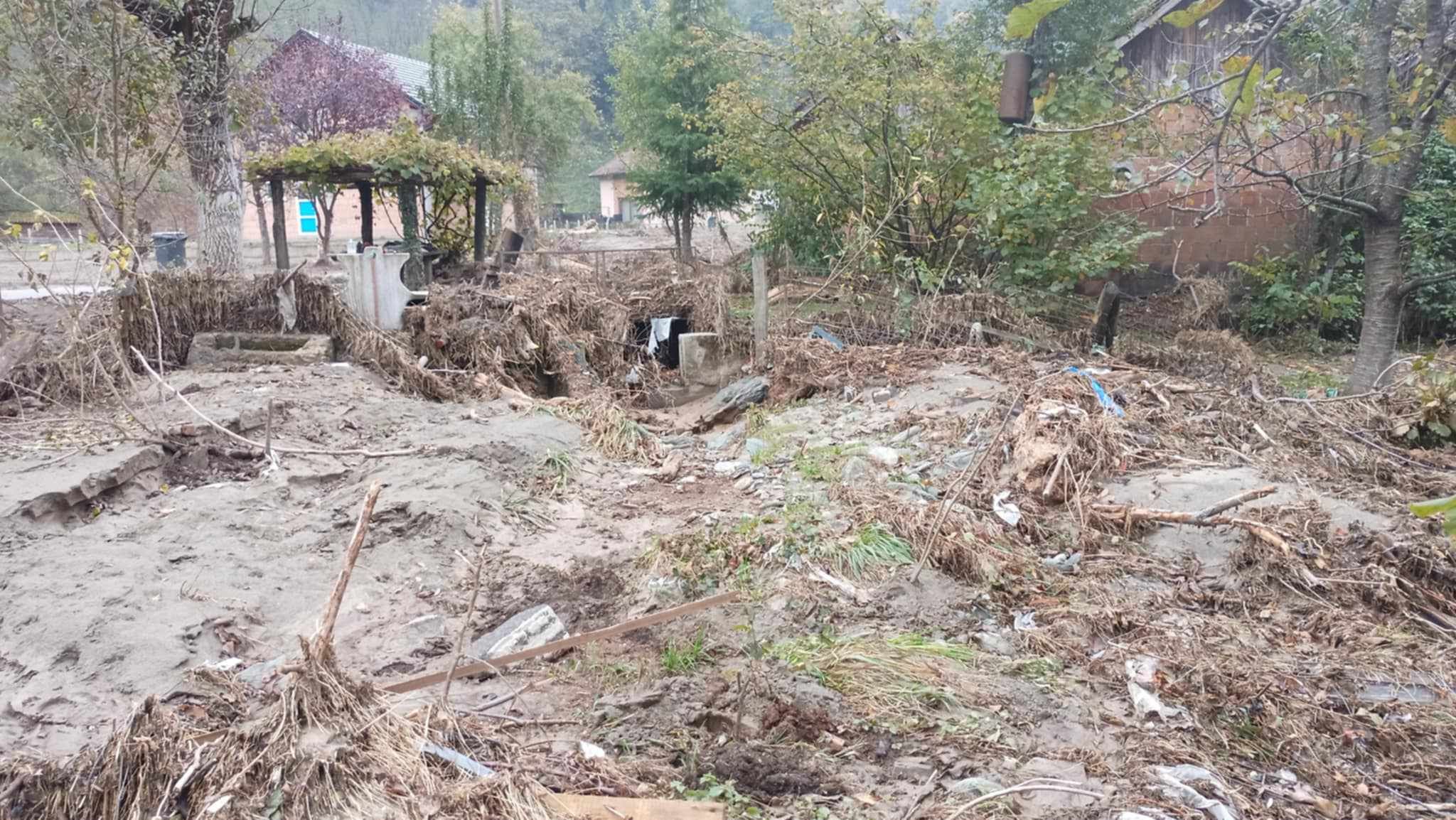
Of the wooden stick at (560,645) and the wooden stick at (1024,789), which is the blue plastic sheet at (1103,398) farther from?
the wooden stick at (1024,789)

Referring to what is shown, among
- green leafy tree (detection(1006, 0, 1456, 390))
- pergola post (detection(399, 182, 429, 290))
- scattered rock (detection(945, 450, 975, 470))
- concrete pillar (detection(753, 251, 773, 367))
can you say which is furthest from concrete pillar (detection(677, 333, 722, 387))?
green leafy tree (detection(1006, 0, 1456, 390))

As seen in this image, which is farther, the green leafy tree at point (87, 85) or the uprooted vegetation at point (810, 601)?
the green leafy tree at point (87, 85)

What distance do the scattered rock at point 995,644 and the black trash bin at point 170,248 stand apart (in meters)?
16.5

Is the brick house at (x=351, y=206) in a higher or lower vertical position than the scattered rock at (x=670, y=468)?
higher

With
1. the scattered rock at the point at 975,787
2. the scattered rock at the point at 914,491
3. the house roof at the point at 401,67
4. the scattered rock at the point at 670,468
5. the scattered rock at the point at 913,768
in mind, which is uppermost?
the house roof at the point at 401,67

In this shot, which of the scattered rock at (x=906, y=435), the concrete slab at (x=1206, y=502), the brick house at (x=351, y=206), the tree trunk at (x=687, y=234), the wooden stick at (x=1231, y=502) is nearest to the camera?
the concrete slab at (x=1206, y=502)

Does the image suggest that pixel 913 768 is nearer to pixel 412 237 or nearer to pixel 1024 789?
pixel 1024 789

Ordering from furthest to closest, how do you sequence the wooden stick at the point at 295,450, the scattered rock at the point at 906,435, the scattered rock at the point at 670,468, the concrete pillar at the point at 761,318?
the concrete pillar at the point at 761,318 → the scattered rock at the point at 670,468 → the scattered rock at the point at 906,435 → the wooden stick at the point at 295,450

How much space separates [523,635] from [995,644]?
2.07 meters

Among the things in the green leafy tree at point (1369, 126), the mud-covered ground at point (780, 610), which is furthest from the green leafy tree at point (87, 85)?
the green leafy tree at point (1369, 126)

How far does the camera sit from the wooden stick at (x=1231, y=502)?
4.67 meters

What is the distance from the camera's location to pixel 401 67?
27.1m

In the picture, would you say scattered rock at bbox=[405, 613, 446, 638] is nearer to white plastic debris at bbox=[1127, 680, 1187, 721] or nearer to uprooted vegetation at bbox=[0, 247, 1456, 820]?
uprooted vegetation at bbox=[0, 247, 1456, 820]

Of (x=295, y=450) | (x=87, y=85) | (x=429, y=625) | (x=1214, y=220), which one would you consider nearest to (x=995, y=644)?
(x=429, y=625)
